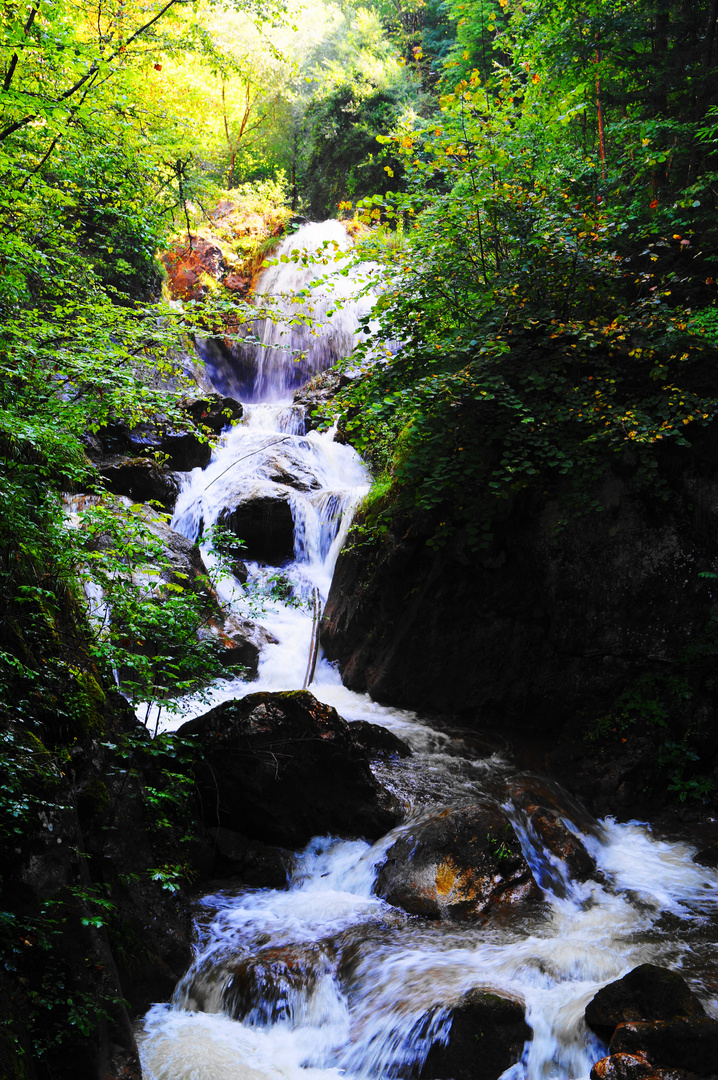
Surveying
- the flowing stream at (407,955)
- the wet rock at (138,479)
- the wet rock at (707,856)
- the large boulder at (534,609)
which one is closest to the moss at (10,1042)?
the flowing stream at (407,955)

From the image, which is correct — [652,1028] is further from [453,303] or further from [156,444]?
[156,444]

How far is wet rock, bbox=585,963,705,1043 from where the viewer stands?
325cm

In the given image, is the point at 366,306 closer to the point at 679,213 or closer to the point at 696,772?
the point at 679,213

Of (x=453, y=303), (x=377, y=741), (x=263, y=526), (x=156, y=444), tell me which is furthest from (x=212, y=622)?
(x=453, y=303)

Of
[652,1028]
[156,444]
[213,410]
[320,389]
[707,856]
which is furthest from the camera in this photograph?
[320,389]

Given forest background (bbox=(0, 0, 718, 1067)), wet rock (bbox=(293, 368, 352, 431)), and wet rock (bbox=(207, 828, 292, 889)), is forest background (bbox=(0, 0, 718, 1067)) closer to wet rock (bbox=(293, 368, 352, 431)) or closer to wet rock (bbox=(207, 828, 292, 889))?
wet rock (bbox=(207, 828, 292, 889))

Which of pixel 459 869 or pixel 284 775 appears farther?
pixel 284 775

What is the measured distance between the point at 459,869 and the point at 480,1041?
1500 mm

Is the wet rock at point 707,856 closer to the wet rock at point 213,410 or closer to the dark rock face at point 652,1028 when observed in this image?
the dark rock face at point 652,1028

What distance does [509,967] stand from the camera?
4.00 metres

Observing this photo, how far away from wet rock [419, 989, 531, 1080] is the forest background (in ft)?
7.98

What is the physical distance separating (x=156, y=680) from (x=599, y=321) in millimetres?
6299

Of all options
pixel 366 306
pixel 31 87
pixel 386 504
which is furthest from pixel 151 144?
pixel 366 306

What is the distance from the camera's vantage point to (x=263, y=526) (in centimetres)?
1131
